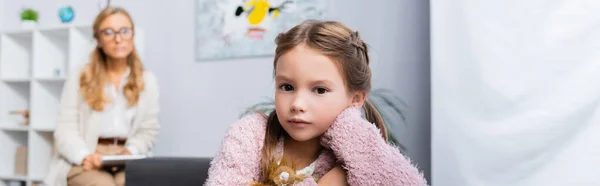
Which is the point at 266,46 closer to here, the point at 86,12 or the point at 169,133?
the point at 169,133

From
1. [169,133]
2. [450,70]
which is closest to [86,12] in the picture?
[169,133]

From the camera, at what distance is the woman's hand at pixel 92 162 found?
2.26m

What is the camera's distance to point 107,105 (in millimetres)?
2430

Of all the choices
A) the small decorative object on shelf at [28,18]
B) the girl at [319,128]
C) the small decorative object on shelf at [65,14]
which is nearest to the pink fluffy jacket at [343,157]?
the girl at [319,128]

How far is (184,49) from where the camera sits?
320cm

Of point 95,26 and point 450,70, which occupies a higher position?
point 95,26

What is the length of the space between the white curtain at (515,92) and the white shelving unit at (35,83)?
170 cm

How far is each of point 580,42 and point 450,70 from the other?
1.87ft

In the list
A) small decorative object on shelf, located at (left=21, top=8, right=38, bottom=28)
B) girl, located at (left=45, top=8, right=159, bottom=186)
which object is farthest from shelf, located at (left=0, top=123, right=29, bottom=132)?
girl, located at (left=45, top=8, right=159, bottom=186)

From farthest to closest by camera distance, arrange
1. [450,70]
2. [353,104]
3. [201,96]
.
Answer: [201,96] < [450,70] < [353,104]

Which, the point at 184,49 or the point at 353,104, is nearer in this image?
the point at 353,104

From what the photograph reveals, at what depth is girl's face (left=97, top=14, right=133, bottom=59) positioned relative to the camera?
2.43 meters

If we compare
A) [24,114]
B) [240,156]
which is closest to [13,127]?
[24,114]

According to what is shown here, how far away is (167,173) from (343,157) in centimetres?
76
